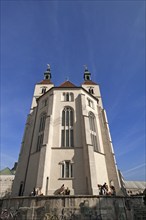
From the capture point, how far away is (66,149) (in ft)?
57.2

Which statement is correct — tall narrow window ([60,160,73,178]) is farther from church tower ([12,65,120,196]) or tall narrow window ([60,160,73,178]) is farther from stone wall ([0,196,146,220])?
stone wall ([0,196,146,220])

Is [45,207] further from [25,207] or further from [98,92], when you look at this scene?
[98,92]

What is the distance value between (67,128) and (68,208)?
407 inches

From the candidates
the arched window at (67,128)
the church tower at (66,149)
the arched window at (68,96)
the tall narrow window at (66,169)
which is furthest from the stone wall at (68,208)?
the arched window at (68,96)

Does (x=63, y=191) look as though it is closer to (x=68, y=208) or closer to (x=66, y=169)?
(x=68, y=208)

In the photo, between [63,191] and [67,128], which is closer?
[63,191]

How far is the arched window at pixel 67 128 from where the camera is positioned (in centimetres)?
1831

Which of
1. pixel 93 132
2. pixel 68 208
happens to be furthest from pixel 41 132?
pixel 68 208

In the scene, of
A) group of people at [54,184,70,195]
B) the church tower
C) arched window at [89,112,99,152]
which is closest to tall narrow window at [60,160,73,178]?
the church tower

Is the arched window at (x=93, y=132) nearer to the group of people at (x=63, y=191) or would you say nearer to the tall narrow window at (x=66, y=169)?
the tall narrow window at (x=66, y=169)

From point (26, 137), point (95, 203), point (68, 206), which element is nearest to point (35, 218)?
point (68, 206)

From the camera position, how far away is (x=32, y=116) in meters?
25.2

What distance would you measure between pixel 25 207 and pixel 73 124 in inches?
442

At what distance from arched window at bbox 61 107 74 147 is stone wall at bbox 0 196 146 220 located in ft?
25.9
